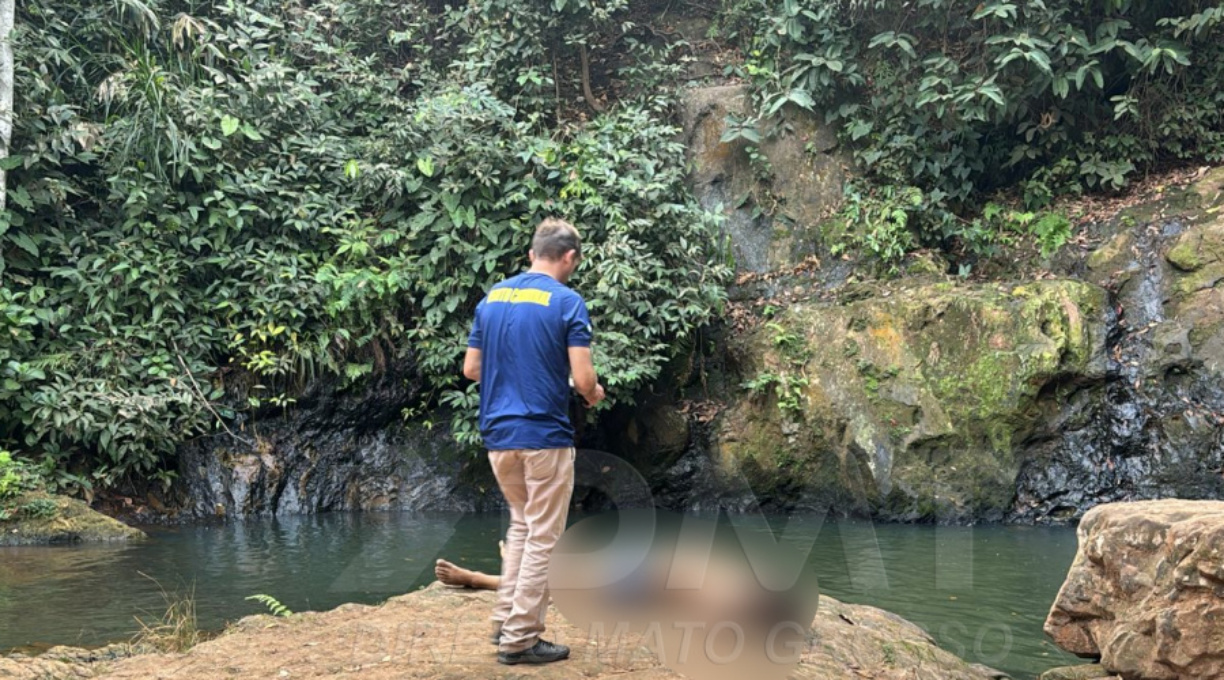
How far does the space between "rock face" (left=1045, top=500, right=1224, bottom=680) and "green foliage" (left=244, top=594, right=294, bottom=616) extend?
3947mm

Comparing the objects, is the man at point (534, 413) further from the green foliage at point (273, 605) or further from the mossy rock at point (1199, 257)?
the mossy rock at point (1199, 257)

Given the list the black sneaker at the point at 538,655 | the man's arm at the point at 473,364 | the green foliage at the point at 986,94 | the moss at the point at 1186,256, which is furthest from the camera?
the green foliage at the point at 986,94

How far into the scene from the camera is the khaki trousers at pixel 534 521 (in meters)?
3.64

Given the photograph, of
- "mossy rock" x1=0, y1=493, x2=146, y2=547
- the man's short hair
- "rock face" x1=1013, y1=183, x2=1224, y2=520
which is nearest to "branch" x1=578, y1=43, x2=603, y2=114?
"rock face" x1=1013, y1=183, x2=1224, y2=520

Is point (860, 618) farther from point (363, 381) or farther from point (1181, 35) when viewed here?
point (1181, 35)

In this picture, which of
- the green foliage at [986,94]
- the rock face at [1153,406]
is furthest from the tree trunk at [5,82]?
the rock face at [1153,406]

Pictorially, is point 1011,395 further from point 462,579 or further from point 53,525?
point 53,525

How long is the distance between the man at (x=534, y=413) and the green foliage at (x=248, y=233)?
6324 millimetres

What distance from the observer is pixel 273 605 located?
18.5ft

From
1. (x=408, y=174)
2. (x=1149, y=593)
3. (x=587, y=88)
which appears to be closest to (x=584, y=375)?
(x=1149, y=593)

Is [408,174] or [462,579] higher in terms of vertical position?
[408,174]

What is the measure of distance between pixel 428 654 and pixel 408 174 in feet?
26.6

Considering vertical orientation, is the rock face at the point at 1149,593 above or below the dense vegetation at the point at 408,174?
below

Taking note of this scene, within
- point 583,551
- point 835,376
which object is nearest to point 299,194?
point 835,376
